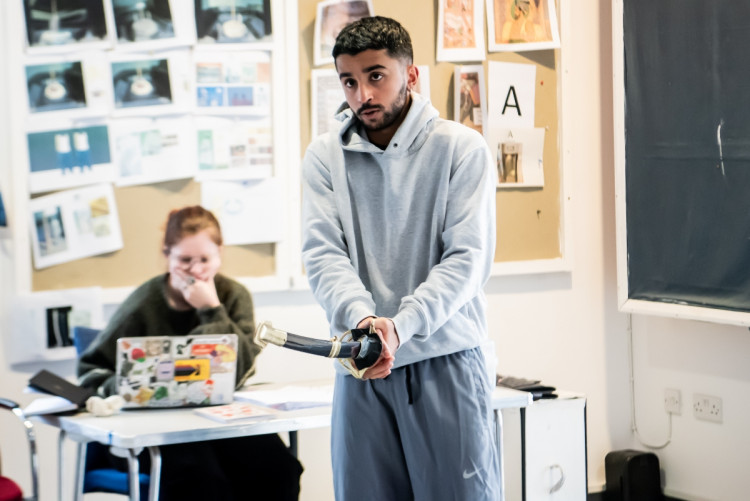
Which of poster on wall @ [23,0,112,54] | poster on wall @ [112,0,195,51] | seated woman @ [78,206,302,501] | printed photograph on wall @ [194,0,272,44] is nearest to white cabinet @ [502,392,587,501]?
seated woman @ [78,206,302,501]

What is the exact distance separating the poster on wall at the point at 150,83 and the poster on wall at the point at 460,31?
96 centimetres

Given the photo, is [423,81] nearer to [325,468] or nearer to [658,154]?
[658,154]

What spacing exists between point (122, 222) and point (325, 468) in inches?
44.6

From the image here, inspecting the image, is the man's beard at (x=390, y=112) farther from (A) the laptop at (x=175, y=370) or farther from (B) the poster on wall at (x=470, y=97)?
(B) the poster on wall at (x=470, y=97)

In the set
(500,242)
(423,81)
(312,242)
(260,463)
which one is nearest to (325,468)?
(260,463)

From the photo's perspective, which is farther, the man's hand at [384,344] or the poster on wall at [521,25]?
the poster on wall at [521,25]

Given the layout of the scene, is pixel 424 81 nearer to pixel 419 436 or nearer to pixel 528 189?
pixel 528 189

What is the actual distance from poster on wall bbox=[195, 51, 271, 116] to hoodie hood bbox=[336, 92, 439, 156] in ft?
4.80

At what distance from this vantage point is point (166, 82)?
320 cm

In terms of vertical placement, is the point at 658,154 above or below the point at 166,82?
below

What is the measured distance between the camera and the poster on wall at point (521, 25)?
3691 mm

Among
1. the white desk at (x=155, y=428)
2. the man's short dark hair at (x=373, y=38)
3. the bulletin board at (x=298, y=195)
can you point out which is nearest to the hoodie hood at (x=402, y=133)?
the man's short dark hair at (x=373, y=38)

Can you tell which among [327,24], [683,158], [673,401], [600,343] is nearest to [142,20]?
[327,24]

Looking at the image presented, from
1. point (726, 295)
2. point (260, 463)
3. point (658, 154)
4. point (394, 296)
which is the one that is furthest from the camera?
point (658, 154)
